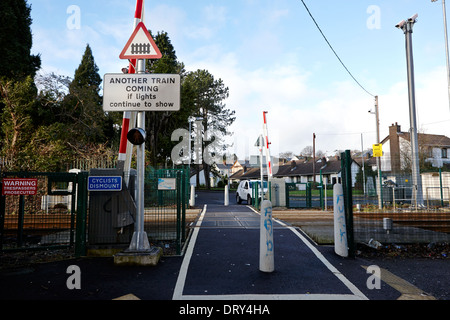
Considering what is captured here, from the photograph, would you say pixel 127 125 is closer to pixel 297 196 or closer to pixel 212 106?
pixel 297 196

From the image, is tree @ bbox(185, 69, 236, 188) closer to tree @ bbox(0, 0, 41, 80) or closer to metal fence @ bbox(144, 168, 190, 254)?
tree @ bbox(0, 0, 41, 80)

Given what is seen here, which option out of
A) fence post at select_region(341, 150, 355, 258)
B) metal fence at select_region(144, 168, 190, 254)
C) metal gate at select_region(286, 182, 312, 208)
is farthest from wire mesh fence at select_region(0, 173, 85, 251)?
metal gate at select_region(286, 182, 312, 208)

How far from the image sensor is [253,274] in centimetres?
484

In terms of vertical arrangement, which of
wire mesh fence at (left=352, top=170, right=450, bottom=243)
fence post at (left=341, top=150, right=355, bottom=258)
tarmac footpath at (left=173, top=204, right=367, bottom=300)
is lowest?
tarmac footpath at (left=173, top=204, right=367, bottom=300)

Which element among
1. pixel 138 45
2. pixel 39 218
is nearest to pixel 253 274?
pixel 138 45

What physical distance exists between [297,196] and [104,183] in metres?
13.5

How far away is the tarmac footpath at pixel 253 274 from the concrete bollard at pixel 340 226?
0.46 m

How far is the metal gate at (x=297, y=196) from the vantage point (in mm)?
16922

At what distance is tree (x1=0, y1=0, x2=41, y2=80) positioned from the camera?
66.3ft

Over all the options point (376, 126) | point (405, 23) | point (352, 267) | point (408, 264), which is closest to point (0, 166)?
point (352, 267)

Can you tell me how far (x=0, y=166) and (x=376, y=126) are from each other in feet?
76.6

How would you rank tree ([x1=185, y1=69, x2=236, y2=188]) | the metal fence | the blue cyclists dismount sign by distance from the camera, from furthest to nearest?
tree ([x1=185, y1=69, x2=236, y2=188]), the metal fence, the blue cyclists dismount sign
